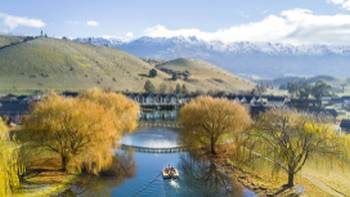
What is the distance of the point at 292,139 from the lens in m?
53.7

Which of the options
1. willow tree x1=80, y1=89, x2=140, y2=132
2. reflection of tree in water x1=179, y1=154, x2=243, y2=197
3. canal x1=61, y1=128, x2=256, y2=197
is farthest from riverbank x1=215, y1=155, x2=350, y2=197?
willow tree x1=80, y1=89, x2=140, y2=132

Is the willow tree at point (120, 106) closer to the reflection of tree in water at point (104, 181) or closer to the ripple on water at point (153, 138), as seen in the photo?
the ripple on water at point (153, 138)

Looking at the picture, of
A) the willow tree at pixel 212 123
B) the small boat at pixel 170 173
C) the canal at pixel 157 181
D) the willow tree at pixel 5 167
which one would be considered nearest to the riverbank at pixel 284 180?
the canal at pixel 157 181

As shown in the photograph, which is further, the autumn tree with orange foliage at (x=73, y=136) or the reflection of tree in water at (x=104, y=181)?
the autumn tree with orange foliage at (x=73, y=136)

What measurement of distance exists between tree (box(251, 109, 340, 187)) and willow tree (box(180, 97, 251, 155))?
17.4 meters

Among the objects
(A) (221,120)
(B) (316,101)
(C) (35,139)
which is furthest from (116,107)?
(B) (316,101)

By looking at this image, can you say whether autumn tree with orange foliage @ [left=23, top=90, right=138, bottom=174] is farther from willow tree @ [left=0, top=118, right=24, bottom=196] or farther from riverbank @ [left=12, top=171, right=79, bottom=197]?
willow tree @ [left=0, top=118, right=24, bottom=196]

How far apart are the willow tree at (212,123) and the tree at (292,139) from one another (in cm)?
1743

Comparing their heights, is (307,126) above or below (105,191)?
above

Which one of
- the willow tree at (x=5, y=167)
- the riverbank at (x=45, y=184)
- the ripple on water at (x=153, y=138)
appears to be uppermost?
the willow tree at (x=5, y=167)

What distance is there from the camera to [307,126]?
172ft

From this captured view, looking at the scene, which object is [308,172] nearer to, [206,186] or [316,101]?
[206,186]

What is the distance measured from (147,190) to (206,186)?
28.0 ft

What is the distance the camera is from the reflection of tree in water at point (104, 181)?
50.5 metres
